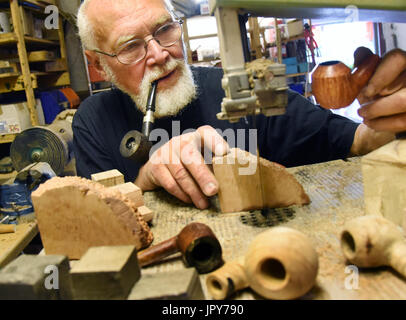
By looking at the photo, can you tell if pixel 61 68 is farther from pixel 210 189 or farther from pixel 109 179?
pixel 210 189

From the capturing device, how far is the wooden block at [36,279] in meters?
0.63

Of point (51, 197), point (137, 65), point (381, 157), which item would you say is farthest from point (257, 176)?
point (137, 65)

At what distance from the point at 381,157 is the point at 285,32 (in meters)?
5.31

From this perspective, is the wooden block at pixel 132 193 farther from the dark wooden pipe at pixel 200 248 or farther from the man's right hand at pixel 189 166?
the dark wooden pipe at pixel 200 248

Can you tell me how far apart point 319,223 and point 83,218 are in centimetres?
59

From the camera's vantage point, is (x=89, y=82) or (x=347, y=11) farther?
(x=89, y=82)

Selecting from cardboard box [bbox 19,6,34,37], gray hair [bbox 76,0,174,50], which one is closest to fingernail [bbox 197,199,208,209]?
gray hair [bbox 76,0,174,50]

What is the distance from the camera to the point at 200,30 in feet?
18.8

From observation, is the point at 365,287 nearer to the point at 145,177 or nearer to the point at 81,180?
the point at 81,180

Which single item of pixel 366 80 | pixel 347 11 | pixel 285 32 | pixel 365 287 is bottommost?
pixel 365 287

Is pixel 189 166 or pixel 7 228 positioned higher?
pixel 189 166

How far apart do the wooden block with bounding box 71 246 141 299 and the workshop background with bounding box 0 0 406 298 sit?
1.14ft

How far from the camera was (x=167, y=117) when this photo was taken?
1909 millimetres
